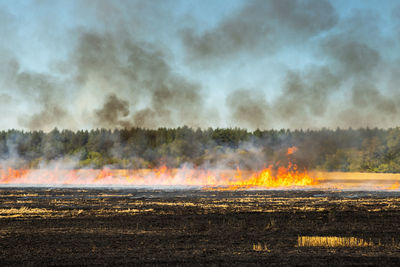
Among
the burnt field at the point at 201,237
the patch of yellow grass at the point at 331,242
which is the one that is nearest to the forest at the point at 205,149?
the burnt field at the point at 201,237

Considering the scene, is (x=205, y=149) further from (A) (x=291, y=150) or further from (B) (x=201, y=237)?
(B) (x=201, y=237)

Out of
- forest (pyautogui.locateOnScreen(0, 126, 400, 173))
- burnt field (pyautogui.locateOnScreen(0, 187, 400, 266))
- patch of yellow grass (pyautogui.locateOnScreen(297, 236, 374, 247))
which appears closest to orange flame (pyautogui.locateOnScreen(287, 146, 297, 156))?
forest (pyautogui.locateOnScreen(0, 126, 400, 173))

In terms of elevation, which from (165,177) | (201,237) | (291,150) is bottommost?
(201,237)

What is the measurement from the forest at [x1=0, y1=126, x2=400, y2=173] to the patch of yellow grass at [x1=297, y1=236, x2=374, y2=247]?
3157 inches

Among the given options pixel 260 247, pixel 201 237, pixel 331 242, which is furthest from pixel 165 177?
pixel 260 247

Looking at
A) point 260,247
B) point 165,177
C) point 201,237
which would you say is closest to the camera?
point 260,247

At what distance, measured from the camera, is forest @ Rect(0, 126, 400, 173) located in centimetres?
11834

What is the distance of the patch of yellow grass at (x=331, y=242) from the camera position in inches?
948

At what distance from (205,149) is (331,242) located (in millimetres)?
131194

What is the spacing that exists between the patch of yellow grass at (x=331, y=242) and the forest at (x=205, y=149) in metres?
80.2

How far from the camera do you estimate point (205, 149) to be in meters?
156

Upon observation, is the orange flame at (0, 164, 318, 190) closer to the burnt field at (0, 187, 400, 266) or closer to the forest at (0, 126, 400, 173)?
the forest at (0, 126, 400, 173)

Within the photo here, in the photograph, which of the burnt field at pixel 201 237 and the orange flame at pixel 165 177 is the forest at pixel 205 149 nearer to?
the orange flame at pixel 165 177

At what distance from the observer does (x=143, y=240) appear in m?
25.8
